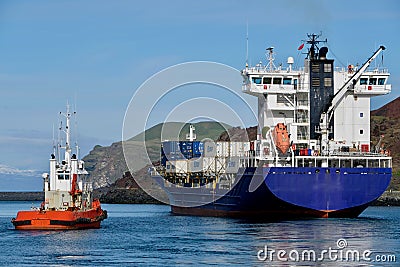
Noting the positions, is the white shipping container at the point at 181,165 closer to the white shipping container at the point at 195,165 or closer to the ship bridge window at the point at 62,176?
the white shipping container at the point at 195,165

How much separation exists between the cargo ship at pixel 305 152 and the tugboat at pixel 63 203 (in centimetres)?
1156

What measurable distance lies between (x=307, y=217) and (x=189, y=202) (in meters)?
18.1

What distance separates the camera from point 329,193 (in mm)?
55938

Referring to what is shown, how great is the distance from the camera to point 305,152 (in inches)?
2279

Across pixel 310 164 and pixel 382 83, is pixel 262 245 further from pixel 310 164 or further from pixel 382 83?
pixel 382 83

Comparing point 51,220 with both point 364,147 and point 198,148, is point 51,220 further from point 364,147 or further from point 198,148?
point 198,148

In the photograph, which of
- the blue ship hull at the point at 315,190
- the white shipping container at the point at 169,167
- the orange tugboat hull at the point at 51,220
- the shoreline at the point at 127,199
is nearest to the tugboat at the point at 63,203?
the orange tugboat hull at the point at 51,220

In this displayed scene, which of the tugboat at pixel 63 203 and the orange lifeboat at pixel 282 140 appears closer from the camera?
the tugboat at pixel 63 203

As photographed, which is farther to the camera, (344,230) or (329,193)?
(329,193)

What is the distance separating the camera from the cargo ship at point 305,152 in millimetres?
56031

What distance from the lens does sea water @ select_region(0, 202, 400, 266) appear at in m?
36.7

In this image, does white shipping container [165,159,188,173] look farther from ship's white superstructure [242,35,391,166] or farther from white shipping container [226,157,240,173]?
ship's white superstructure [242,35,391,166]

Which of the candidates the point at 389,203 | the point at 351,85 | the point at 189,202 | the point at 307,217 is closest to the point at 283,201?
the point at 307,217

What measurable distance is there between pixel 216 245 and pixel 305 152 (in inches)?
668
